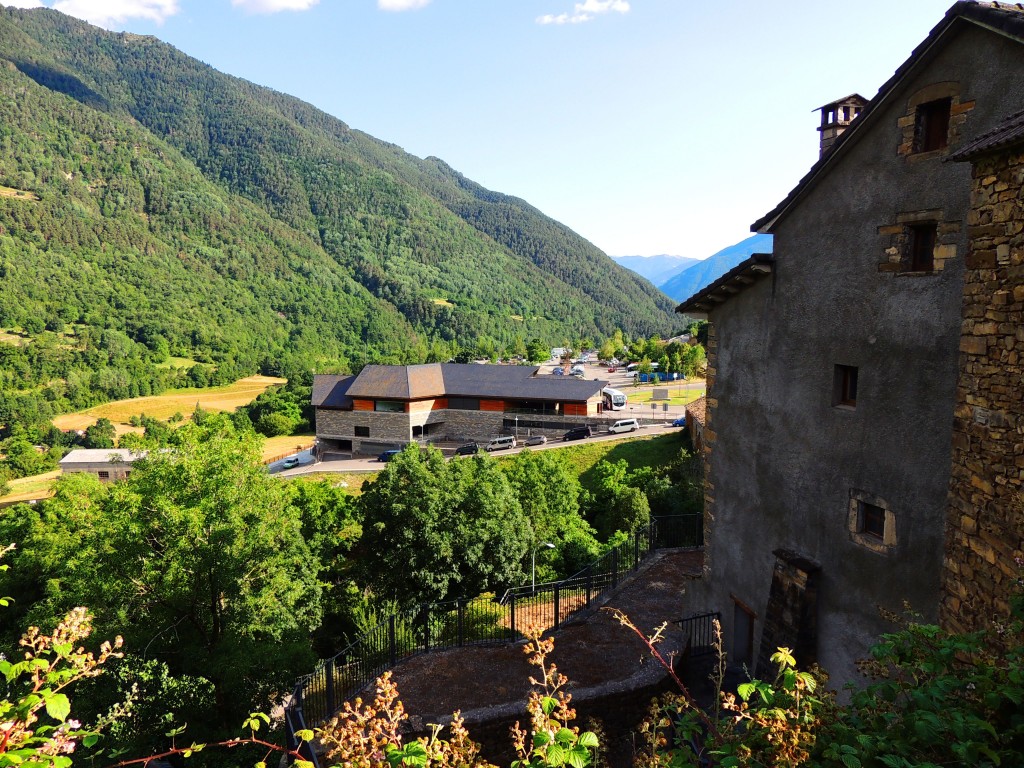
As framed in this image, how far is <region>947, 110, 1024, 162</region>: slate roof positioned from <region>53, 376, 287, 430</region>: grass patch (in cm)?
10432

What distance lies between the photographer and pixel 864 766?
3219mm

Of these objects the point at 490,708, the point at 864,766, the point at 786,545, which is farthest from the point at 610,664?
the point at 864,766

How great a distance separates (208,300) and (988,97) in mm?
180065

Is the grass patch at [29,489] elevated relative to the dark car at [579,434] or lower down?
lower down

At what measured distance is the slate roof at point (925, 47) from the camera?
21.1 feet

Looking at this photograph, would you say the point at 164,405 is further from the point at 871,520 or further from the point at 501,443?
the point at 871,520

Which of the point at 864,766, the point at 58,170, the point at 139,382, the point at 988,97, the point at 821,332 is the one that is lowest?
the point at 139,382

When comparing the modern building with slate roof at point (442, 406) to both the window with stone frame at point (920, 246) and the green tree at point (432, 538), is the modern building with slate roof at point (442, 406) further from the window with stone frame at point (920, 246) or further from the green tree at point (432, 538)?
the window with stone frame at point (920, 246)

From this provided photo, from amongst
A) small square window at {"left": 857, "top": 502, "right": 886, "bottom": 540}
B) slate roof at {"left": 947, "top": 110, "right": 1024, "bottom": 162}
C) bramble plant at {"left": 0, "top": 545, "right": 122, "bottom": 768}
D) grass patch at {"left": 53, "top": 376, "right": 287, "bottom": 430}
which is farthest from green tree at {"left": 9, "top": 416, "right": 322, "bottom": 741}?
grass patch at {"left": 53, "top": 376, "right": 287, "bottom": 430}

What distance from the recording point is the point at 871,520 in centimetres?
845

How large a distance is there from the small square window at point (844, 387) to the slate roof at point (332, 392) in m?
54.0

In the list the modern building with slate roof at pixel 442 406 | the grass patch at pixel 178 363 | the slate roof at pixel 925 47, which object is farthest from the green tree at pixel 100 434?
the slate roof at pixel 925 47

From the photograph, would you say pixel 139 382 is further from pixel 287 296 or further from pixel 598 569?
pixel 598 569

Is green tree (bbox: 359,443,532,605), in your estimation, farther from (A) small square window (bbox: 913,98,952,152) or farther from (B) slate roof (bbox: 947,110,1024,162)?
(B) slate roof (bbox: 947,110,1024,162)
